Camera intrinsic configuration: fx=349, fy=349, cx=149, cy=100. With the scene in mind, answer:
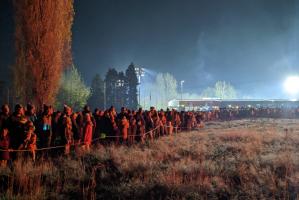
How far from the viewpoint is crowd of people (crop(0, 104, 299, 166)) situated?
10789mm

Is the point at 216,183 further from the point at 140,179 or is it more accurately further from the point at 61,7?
the point at 61,7

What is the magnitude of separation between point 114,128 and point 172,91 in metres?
116

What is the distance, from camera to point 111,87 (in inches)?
2869

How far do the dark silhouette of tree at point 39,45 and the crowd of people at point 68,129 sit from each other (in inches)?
271

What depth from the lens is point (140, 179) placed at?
30.8ft

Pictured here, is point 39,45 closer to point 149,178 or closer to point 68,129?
point 68,129

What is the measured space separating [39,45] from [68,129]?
429 inches

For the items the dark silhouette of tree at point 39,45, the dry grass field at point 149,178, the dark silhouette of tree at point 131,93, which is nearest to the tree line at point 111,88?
the dark silhouette of tree at point 131,93

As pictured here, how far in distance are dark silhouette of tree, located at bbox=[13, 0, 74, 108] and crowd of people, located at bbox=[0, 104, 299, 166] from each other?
22.6 ft

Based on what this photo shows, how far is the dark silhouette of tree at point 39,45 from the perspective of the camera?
21906 mm

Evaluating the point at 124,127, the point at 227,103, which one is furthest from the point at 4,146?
the point at 227,103

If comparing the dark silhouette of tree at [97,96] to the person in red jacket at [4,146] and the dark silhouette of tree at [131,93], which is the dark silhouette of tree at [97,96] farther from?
the person in red jacket at [4,146]

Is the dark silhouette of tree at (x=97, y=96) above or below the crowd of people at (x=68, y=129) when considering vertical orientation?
above

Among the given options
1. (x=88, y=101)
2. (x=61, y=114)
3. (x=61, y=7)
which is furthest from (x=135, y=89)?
(x=61, y=114)
